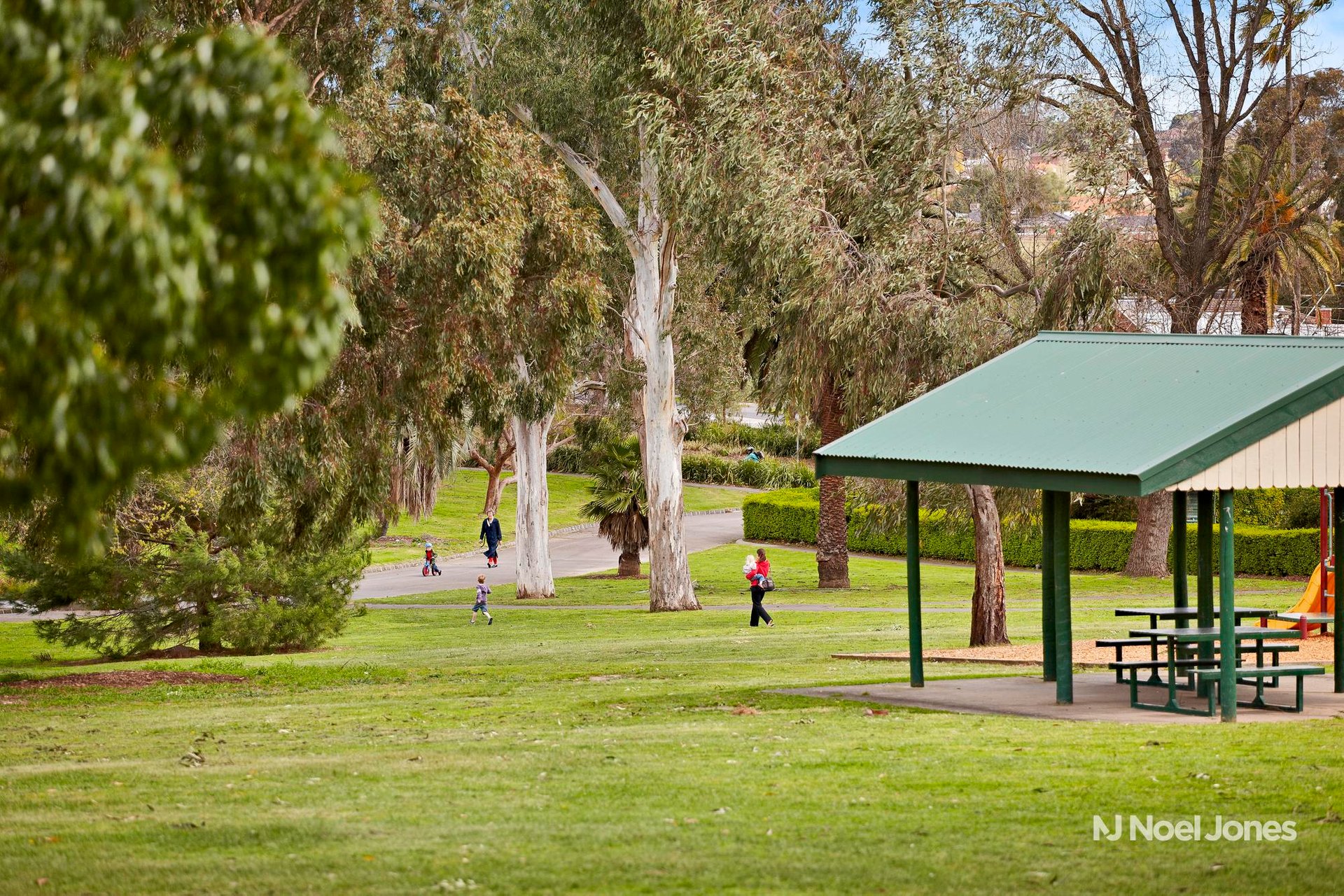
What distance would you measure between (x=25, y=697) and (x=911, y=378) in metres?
11.7

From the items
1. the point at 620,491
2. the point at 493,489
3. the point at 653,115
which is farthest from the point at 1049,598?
the point at 493,489

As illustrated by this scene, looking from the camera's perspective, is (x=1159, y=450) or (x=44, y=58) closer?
(x=44, y=58)

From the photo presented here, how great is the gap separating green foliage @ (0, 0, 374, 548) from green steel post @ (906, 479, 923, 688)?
32.4 ft

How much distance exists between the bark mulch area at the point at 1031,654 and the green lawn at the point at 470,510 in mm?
31522

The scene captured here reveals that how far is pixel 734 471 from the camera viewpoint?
72625 millimetres

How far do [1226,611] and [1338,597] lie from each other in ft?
7.71

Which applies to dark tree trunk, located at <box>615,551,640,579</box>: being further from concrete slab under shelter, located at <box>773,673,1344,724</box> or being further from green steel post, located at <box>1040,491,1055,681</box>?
green steel post, located at <box>1040,491,1055,681</box>

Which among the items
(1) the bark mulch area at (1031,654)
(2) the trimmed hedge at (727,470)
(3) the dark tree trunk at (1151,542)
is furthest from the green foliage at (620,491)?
(2) the trimmed hedge at (727,470)

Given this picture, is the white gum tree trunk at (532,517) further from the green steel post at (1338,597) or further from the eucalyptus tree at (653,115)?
the green steel post at (1338,597)

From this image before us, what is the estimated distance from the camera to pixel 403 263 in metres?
17.9

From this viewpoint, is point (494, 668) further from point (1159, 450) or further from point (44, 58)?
point (44, 58)

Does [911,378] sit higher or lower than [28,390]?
higher

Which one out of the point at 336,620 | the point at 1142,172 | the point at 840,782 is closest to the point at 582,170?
the point at 336,620

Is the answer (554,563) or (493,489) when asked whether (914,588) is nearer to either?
(554,563)
